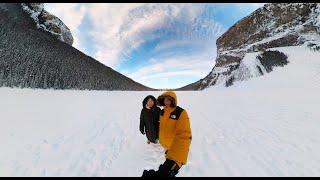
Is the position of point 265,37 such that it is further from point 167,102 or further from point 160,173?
point 160,173

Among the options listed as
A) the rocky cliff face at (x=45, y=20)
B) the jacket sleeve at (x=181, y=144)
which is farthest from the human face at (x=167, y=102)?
the rocky cliff face at (x=45, y=20)

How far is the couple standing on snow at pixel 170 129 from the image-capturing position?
3.76 meters

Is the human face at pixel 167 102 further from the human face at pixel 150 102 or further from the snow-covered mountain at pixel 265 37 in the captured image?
the snow-covered mountain at pixel 265 37

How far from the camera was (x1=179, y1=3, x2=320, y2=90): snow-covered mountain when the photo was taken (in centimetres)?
4772

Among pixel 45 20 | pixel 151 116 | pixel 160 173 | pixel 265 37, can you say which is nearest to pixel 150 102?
pixel 151 116

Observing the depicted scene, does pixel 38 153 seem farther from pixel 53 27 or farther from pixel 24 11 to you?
pixel 53 27

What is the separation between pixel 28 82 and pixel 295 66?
32.4m

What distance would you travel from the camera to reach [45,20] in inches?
2489

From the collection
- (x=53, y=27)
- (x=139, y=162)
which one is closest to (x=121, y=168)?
(x=139, y=162)

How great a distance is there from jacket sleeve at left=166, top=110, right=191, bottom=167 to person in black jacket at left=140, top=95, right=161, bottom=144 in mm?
1934

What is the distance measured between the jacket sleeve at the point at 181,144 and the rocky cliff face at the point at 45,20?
53.2 metres

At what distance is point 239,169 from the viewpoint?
219 inches

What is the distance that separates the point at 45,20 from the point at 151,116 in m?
64.3

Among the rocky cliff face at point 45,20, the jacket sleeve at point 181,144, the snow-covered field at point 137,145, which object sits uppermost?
the rocky cliff face at point 45,20
